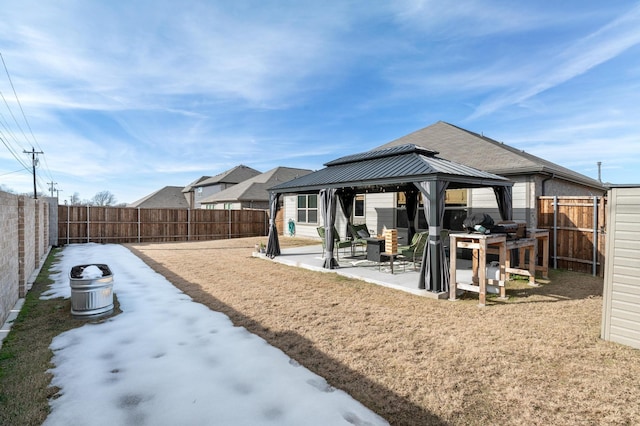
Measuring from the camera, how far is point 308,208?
17703 mm

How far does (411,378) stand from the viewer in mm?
3027

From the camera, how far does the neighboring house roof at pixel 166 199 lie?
43.6 m

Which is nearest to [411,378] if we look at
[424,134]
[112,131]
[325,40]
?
[325,40]

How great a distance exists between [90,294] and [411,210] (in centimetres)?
968

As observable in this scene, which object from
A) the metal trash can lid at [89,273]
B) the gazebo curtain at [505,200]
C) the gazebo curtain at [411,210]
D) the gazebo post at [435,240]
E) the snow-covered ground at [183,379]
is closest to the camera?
the snow-covered ground at [183,379]

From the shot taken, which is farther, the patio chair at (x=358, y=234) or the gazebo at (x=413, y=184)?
the patio chair at (x=358, y=234)

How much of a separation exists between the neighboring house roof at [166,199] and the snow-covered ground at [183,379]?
43442 mm

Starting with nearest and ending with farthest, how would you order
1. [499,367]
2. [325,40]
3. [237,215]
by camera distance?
[499,367] < [325,40] < [237,215]

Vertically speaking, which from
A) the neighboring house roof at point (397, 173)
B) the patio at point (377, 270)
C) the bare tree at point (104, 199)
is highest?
the bare tree at point (104, 199)

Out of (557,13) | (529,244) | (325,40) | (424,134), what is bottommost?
(529,244)

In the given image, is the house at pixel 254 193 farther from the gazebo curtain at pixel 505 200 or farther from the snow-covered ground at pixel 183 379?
the snow-covered ground at pixel 183 379

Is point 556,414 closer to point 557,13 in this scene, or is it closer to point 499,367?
point 499,367

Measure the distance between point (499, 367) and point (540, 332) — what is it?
148cm

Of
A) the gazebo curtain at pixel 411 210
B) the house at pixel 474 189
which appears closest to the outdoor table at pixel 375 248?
the gazebo curtain at pixel 411 210
